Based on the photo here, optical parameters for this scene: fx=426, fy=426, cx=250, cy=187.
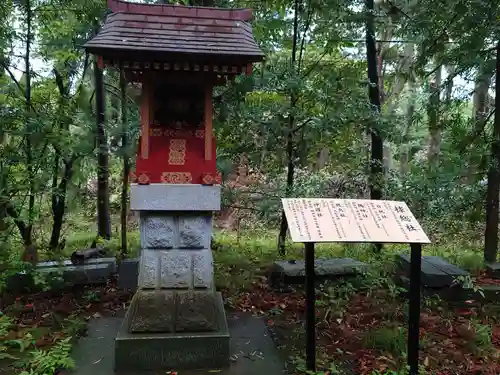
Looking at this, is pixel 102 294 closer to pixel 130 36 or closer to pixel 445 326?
pixel 130 36

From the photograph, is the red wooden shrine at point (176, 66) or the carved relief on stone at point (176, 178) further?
the carved relief on stone at point (176, 178)

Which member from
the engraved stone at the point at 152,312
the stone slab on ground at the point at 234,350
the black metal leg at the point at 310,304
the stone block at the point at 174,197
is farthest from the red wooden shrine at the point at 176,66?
the stone slab on ground at the point at 234,350

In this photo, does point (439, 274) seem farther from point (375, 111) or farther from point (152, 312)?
point (152, 312)

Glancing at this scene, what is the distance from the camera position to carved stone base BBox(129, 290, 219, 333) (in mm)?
4133

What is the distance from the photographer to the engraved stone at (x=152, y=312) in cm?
411

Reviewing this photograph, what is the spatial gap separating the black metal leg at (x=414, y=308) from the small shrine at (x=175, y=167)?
5.47ft

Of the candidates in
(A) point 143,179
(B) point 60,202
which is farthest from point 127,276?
(A) point 143,179

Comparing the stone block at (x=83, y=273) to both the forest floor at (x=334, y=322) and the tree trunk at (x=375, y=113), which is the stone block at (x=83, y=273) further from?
the tree trunk at (x=375, y=113)

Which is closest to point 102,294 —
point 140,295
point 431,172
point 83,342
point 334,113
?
point 83,342

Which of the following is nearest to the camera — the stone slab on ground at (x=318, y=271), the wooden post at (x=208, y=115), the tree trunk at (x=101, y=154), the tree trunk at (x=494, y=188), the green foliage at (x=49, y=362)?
the green foliage at (x=49, y=362)

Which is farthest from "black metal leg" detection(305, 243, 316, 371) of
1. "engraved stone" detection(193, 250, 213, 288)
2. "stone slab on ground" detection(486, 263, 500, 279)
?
"stone slab on ground" detection(486, 263, 500, 279)

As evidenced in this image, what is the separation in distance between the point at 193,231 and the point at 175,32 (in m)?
2.07

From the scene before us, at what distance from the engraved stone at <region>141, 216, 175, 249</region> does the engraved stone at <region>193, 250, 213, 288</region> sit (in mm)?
342

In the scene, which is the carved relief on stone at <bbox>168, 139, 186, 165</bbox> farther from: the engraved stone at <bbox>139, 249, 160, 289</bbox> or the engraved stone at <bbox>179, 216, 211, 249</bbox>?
the engraved stone at <bbox>139, 249, 160, 289</bbox>
